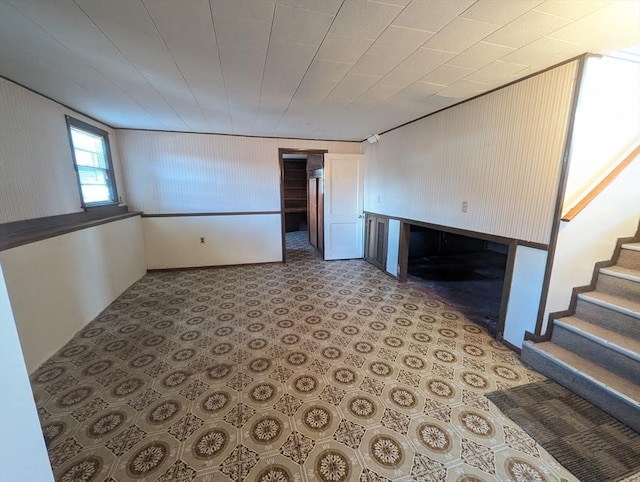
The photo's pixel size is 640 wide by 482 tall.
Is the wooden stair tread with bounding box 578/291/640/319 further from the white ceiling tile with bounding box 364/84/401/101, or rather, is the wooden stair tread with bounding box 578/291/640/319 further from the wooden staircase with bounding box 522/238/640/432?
the white ceiling tile with bounding box 364/84/401/101

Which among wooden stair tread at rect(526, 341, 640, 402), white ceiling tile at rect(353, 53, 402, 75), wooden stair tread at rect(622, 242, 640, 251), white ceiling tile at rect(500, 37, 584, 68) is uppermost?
white ceiling tile at rect(353, 53, 402, 75)

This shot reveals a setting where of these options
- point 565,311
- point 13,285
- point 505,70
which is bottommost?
point 565,311

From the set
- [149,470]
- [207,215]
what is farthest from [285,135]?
[149,470]

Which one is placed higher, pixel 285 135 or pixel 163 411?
pixel 285 135

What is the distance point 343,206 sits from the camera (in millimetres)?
5098

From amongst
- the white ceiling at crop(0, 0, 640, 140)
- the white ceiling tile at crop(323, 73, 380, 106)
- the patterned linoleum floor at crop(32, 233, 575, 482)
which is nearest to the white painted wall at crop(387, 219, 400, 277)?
the patterned linoleum floor at crop(32, 233, 575, 482)

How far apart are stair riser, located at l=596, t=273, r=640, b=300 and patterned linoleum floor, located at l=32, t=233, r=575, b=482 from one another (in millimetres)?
957

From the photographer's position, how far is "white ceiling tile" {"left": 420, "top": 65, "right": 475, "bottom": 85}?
209cm

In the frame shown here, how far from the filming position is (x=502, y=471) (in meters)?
1.34

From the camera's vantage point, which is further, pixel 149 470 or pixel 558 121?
pixel 558 121

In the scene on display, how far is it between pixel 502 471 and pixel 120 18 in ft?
10.7

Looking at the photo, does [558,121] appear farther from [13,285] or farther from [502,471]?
[13,285]

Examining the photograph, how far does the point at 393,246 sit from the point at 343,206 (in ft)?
4.57

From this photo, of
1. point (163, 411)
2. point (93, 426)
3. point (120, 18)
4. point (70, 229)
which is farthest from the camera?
point (70, 229)
